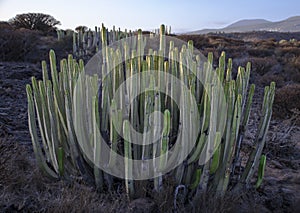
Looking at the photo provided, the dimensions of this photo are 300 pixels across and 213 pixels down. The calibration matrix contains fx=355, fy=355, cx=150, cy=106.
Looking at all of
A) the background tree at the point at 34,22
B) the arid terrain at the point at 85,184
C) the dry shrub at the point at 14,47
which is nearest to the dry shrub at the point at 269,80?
the arid terrain at the point at 85,184

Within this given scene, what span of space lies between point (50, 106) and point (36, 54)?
7.77 metres

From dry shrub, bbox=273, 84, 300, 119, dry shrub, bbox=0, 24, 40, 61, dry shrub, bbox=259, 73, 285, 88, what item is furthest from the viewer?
dry shrub, bbox=0, 24, 40, 61

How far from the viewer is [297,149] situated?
4562 mm

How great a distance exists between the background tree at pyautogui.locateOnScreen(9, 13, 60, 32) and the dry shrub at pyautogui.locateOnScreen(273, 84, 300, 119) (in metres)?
14.6

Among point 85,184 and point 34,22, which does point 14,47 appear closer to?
point 85,184

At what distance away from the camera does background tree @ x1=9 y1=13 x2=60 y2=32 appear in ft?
60.6

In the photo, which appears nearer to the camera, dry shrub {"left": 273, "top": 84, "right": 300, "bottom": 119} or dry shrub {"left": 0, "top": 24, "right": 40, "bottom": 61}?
dry shrub {"left": 273, "top": 84, "right": 300, "bottom": 119}

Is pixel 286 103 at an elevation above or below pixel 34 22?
below

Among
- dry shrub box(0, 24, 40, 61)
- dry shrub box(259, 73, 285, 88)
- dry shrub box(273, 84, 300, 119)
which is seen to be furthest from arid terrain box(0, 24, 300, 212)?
dry shrub box(0, 24, 40, 61)

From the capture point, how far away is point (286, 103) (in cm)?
638

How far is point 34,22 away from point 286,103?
15.7 metres

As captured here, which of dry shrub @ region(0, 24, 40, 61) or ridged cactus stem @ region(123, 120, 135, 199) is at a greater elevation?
dry shrub @ region(0, 24, 40, 61)

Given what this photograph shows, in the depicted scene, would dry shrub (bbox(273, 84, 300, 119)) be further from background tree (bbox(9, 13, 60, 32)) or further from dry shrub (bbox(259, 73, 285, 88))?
background tree (bbox(9, 13, 60, 32))

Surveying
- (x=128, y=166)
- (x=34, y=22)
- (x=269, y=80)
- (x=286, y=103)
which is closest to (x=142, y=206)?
(x=128, y=166)
